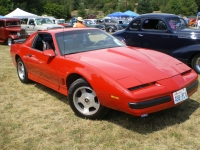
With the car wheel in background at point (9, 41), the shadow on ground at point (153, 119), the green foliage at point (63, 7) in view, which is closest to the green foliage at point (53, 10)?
the green foliage at point (63, 7)

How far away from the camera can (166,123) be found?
3.40 metres

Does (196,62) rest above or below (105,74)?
below

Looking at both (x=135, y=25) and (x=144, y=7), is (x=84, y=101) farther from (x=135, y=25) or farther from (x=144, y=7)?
(x=144, y=7)

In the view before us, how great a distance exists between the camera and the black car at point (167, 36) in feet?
20.9

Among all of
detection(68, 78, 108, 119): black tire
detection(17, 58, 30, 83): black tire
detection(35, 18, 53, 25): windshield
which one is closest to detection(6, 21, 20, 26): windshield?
detection(35, 18, 53, 25): windshield

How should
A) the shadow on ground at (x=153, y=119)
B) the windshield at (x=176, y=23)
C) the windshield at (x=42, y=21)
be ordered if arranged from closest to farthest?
the shadow on ground at (x=153, y=119) < the windshield at (x=176, y=23) < the windshield at (x=42, y=21)

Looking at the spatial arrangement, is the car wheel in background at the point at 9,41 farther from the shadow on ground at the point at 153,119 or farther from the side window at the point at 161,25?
the shadow on ground at the point at 153,119

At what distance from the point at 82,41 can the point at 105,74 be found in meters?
1.32

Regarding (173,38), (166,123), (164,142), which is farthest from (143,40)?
(164,142)

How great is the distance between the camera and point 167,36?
6883 millimetres

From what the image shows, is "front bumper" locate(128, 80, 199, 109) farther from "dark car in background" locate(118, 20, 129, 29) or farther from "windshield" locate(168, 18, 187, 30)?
"dark car in background" locate(118, 20, 129, 29)

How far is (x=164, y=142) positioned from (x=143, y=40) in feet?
16.1

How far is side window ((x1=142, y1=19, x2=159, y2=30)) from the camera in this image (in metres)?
7.27

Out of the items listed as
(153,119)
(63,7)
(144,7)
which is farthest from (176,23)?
(63,7)
